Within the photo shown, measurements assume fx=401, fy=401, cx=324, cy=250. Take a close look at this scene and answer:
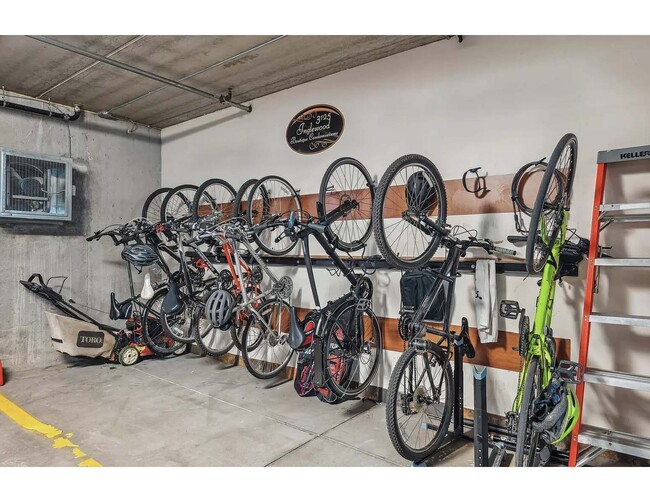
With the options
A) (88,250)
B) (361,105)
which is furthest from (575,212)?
(88,250)

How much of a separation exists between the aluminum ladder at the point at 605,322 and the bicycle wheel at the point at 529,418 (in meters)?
0.26

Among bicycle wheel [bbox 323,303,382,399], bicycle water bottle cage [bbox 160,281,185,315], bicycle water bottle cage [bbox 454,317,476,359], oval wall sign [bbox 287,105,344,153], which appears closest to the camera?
bicycle water bottle cage [bbox 454,317,476,359]

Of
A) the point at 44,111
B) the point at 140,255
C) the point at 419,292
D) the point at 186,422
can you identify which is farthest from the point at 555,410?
the point at 44,111

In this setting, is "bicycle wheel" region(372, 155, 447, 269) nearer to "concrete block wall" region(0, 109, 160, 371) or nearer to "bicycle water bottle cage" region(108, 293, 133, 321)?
"bicycle water bottle cage" region(108, 293, 133, 321)

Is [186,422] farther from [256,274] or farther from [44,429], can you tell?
[256,274]

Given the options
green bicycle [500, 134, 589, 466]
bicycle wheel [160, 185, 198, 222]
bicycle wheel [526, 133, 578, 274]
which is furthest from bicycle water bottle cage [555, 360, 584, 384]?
bicycle wheel [160, 185, 198, 222]

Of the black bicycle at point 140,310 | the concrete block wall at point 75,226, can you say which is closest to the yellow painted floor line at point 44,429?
the concrete block wall at point 75,226

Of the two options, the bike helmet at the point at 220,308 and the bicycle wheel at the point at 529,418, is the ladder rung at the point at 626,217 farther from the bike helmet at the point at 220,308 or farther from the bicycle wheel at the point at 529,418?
the bike helmet at the point at 220,308

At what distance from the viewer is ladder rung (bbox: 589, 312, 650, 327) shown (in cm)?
204

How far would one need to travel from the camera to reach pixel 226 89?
413cm

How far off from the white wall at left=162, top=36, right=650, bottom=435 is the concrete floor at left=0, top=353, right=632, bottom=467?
2.65ft

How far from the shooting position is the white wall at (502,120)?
2445 mm

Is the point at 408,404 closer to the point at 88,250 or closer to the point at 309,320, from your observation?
the point at 309,320

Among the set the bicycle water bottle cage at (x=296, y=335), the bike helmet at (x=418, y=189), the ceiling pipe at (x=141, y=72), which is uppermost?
the ceiling pipe at (x=141, y=72)
